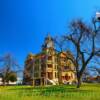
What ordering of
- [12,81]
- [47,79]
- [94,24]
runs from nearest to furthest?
[94,24] → [47,79] → [12,81]

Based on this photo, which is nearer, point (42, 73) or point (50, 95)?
point (50, 95)

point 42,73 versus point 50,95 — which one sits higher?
point 42,73

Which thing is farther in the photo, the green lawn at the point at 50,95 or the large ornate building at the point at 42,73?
the large ornate building at the point at 42,73

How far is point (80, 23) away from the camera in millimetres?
45250

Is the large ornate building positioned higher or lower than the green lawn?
higher

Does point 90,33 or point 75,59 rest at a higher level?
point 90,33

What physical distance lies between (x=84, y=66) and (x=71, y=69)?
8089 mm

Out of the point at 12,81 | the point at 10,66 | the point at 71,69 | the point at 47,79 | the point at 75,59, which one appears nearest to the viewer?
the point at 75,59

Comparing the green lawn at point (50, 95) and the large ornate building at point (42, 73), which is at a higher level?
the large ornate building at point (42, 73)

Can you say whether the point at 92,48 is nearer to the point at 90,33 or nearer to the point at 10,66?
the point at 90,33

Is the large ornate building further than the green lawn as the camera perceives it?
Yes

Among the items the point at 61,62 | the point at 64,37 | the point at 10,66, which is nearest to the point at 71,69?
the point at 61,62

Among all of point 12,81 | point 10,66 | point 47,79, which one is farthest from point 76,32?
point 12,81

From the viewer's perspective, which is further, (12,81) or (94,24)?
(12,81)
